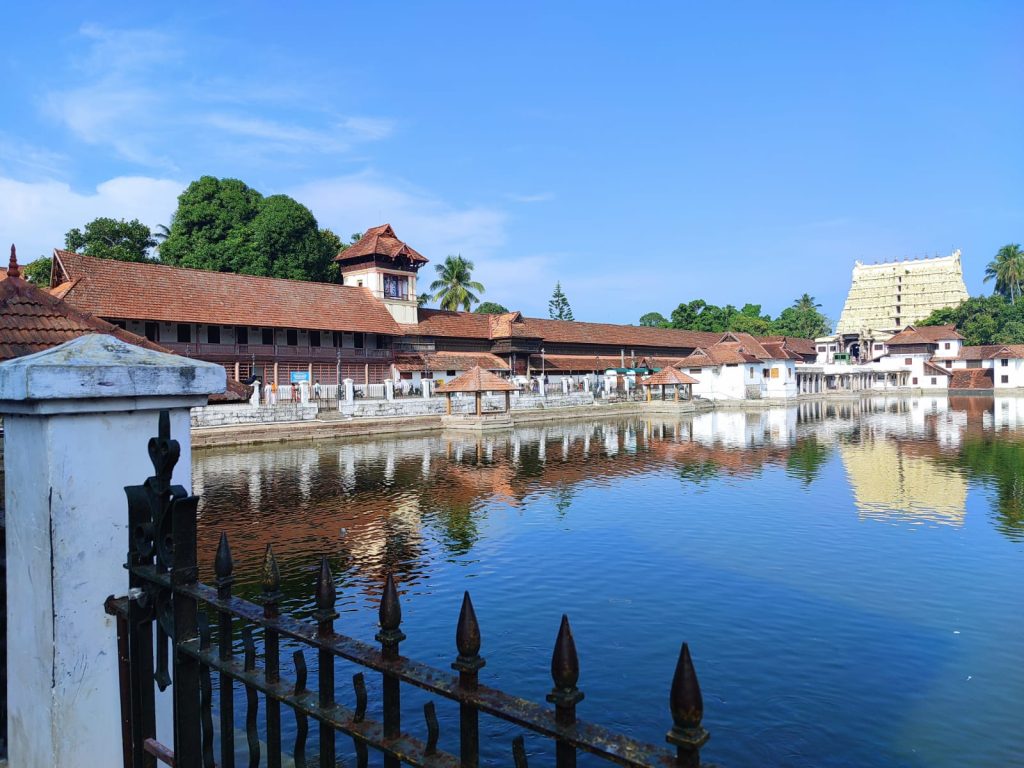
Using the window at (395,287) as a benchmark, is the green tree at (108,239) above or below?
above

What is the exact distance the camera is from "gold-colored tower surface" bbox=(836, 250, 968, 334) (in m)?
98.8

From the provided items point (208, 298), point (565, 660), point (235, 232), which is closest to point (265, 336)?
point (208, 298)

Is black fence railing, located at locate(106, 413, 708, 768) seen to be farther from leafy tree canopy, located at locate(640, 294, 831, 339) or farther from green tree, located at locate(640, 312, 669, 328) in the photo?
green tree, located at locate(640, 312, 669, 328)

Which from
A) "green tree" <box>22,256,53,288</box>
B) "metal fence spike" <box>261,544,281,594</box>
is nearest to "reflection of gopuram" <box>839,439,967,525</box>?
"metal fence spike" <box>261,544,281,594</box>

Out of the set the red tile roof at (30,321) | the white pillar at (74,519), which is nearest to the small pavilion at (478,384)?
the red tile roof at (30,321)

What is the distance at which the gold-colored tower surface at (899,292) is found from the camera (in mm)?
98812

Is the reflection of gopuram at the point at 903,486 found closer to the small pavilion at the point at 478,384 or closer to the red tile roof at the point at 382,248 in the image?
the small pavilion at the point at 478,384

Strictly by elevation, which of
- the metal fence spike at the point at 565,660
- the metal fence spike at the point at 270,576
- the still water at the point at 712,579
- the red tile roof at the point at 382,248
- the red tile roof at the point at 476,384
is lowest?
the still water at the point at 712,579

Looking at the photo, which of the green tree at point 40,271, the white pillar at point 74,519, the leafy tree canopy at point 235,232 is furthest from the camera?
the leafy tree canopy at point 235,232

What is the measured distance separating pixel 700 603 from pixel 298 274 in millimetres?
44857

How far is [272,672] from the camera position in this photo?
215 cm

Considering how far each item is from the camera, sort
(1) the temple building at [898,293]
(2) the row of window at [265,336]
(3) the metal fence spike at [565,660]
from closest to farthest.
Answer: (3) the metal fence spike at [565,660]
(2) the row of window at [265,336]
(1) the temple building at [898,293]

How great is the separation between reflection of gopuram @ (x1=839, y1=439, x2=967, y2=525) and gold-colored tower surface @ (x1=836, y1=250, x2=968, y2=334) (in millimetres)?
83661

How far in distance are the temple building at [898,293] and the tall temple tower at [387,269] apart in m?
66.7
